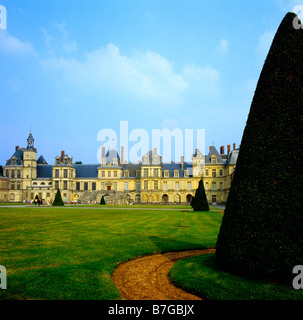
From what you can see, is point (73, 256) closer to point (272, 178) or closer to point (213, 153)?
point (272, 178)

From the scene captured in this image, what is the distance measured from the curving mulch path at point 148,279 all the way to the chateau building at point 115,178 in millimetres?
48997

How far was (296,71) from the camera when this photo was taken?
6.26 meters

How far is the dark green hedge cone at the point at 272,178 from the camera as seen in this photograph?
5.82 metres

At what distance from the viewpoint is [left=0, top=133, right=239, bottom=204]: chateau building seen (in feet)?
196

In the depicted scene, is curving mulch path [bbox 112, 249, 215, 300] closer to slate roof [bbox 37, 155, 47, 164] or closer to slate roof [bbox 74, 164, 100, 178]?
slate roof [bbox 74, 164, 100, 178]

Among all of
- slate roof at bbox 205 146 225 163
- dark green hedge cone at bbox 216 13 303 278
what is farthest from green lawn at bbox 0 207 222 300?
slate roof at bbox 205 146 225 163

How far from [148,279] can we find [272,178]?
3776 millimetres

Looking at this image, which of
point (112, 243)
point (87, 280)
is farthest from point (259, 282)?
point (112, 243)

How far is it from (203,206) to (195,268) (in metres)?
24.4

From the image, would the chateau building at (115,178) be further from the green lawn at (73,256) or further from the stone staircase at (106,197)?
the green lawn at (73,256)

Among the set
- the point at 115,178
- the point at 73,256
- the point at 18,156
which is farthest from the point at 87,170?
the point at 73,256

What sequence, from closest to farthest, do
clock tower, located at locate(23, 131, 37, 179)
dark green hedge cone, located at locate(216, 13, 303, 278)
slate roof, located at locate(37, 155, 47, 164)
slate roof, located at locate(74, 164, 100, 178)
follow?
1. dark green hedge cone, located at locate(216, 13, 303, 278)
2. clock tower, located at locate(23, 131, 37, 179)
3. slate roof, located at locate(74, 164, 100, 178)
4. slate roof, located at locate(37, 155, 47, 164)

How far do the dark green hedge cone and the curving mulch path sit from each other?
1.45m

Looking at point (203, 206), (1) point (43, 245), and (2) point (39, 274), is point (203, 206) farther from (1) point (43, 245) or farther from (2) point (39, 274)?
(2) point (39, 274)
